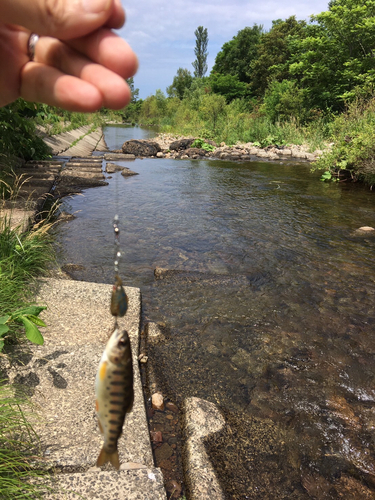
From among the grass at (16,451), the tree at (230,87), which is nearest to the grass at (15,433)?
the grass at (16,451)

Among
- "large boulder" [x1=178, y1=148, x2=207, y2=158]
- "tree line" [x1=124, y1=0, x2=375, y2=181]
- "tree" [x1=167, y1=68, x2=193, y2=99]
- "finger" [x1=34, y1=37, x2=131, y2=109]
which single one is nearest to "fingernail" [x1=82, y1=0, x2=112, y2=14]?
"finger" [x1=34, y1=37, x2=131, y2=109]

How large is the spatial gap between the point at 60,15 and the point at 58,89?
193 millimetres

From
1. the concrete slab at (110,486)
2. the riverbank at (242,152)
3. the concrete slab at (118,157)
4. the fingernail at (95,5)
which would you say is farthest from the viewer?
the riverbank at (242,152)

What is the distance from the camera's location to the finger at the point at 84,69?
0.99m

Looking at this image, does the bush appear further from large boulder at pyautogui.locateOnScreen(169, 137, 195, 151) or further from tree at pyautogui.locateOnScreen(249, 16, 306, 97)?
tree at pyautogui.locateOnScreen(249, 16, 306, 97)

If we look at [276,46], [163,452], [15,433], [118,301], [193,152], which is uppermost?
[276,46]

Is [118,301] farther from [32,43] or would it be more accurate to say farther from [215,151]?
[215,151]

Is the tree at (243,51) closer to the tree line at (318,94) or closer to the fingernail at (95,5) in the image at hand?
the tree line at (318,94)

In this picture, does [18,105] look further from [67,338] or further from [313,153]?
[313,153]

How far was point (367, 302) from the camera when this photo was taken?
6527 millimetres

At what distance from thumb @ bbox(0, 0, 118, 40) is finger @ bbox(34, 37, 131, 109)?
6 cm

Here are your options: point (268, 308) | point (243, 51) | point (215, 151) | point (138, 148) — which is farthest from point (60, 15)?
point (243, 51)

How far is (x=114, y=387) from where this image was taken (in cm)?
124

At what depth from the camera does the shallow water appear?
380cm
